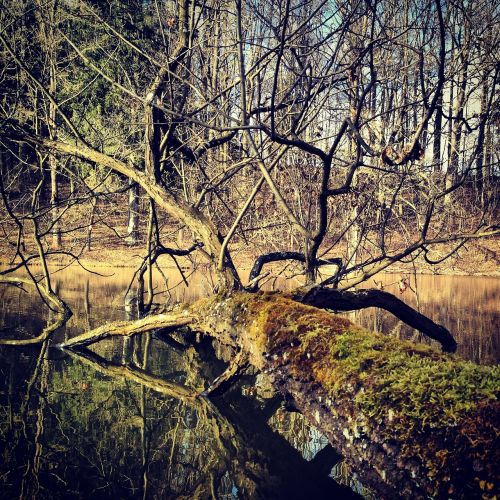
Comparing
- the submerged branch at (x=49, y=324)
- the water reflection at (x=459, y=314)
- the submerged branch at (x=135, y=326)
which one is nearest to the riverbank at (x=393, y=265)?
the water reflection at (x=459, y=314)

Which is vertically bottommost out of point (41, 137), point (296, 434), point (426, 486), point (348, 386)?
point (296, 434)

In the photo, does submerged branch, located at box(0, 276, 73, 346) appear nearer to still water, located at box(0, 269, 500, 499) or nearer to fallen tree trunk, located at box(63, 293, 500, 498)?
still water, located at box(0, 269, 500, 499)

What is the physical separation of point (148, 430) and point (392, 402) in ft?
6.72

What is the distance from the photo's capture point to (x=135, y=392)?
486 centimetres

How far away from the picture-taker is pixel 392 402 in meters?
2.63

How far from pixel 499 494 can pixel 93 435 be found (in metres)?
2.78

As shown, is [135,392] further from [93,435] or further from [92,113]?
[92,113]

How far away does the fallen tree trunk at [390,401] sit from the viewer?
2250 millimetres

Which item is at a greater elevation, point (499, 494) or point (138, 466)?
point (499, 494)

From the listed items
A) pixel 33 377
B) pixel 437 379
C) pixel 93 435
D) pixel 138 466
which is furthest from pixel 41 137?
pixel 437 379

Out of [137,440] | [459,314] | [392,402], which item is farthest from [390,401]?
[459,314]

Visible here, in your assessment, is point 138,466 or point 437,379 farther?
point 138,466

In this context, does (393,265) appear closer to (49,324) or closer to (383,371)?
(49,324)

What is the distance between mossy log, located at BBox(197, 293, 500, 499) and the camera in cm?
225
